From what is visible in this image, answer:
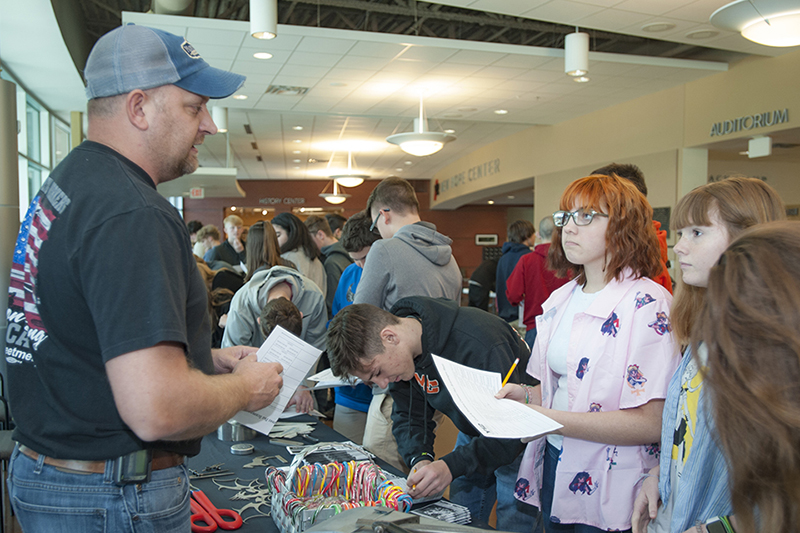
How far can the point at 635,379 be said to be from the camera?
1547mm

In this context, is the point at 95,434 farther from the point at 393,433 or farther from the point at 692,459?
the point at 393,433

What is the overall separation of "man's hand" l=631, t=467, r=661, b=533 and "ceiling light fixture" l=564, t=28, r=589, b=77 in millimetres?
5533

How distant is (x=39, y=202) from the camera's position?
1.05m

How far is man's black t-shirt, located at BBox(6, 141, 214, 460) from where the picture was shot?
92 cm

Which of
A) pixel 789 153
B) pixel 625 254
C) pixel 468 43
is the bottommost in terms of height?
pixel 625 254

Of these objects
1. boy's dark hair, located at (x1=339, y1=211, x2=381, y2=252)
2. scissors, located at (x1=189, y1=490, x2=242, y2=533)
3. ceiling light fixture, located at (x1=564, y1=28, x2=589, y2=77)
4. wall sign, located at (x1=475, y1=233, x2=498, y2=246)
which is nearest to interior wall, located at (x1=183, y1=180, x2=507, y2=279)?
wall sign, located at (x1=475, y1=233, x2=498, y2=246)

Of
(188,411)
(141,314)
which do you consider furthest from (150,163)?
(188,411)

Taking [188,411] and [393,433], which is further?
[393,433]

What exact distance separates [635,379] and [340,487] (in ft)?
2.86

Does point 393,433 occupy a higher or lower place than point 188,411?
→ lower

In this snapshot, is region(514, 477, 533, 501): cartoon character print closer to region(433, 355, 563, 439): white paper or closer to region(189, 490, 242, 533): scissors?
region(433, 355, 563, 439): white paper

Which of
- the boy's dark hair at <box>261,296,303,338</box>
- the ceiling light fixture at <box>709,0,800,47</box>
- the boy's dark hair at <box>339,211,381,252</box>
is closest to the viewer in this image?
the boy's dark hair at <box>261,296,303,338</box>

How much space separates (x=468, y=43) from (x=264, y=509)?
5.83 metres

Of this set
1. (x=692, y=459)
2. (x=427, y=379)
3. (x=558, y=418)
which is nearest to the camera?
(x=692, y=459)
